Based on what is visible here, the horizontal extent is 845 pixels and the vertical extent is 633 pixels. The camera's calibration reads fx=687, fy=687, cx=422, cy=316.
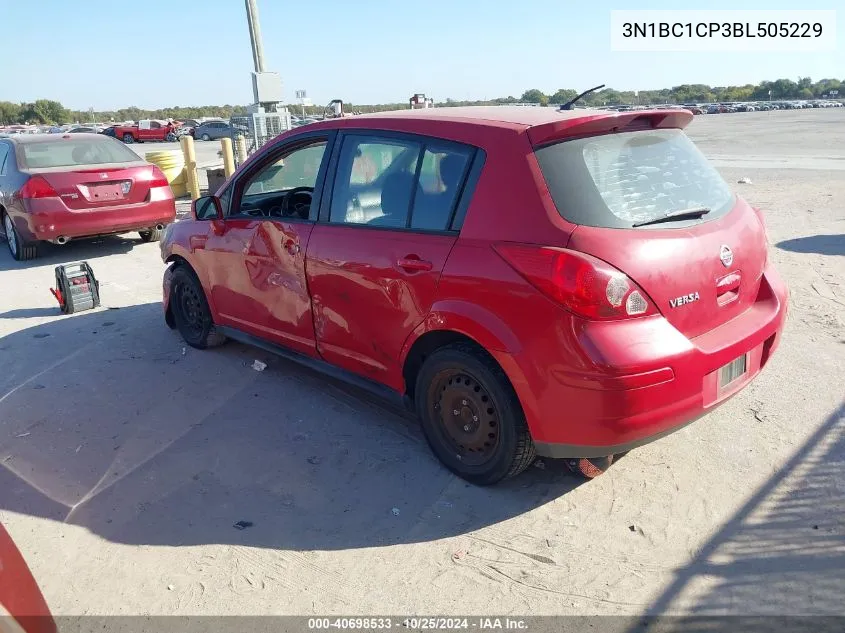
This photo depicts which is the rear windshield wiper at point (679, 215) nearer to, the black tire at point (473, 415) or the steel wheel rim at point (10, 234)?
the black tire at point (473, 415)

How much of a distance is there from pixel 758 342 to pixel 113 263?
7.97 meters

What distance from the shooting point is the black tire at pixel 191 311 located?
552 cm

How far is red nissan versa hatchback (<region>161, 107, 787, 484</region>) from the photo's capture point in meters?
2.93

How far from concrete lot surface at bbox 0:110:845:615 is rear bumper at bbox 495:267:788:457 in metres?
0.48

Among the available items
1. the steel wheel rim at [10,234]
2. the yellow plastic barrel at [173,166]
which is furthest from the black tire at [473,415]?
the yellow plastic barrel at [173,166]

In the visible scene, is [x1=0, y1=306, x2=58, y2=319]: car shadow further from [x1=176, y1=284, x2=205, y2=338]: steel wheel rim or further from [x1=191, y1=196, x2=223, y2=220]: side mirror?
[x1=191, y1=196, x2=223, y2=220]: side mirror

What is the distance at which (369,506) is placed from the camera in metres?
3.44

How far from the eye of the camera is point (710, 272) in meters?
3.19

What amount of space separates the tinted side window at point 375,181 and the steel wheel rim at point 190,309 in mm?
2021

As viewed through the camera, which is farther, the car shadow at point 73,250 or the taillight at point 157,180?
the taillight at point 157,180

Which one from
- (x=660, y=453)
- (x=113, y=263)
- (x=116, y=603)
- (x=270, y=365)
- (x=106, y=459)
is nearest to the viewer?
(x=116, y=603)

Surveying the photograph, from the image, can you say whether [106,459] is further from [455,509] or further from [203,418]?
[455,509]

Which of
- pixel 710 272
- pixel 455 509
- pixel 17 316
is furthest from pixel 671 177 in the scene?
pixel 17 316

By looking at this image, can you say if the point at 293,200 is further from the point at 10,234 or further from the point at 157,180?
the point at 10,234
